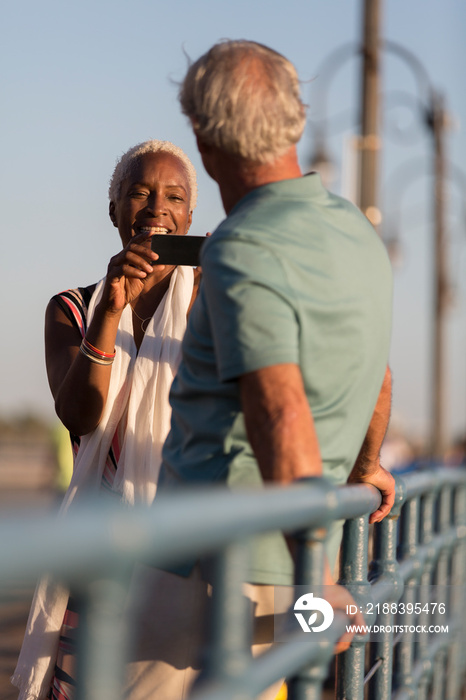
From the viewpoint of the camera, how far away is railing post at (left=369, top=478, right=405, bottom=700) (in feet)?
8.11

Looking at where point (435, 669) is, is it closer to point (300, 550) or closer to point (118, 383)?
point (118, 383)

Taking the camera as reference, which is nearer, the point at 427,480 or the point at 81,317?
the point at 81,317

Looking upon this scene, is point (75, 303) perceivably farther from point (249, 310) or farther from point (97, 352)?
point (249, 310)

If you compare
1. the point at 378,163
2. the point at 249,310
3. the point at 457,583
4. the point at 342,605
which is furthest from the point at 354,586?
the point at 378,163

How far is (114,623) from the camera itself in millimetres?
940

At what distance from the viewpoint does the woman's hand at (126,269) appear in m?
2.29

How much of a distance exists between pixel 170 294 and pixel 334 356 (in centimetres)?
95

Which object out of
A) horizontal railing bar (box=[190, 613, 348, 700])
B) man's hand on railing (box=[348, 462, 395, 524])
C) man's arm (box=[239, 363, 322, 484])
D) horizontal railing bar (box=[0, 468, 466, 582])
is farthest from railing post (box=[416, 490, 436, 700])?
horizontal railing bar (box=[0, 468, 466, 582])

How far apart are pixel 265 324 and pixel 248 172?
14.5 inches

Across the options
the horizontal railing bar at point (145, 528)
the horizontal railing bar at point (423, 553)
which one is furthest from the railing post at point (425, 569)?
the horizontal railing bar at point (145, 528)

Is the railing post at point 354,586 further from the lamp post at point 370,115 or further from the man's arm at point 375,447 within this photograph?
the lamp post at point 370,115

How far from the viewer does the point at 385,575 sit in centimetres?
245

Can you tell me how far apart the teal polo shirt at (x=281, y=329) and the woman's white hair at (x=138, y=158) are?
912 mm

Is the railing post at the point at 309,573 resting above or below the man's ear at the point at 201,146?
below
